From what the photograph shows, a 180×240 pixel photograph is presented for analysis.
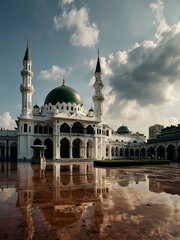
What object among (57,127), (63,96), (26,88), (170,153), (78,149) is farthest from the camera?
(63,96)

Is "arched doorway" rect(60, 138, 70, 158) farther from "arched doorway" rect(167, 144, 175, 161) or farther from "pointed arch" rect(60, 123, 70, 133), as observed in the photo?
"arched doorway" rect(167, 144, 175, 161)

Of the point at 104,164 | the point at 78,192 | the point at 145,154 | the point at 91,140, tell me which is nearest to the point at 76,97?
the point at 91,140

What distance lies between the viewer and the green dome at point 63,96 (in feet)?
199

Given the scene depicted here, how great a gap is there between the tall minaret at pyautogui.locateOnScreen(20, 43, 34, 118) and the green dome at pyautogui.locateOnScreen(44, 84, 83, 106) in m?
9.17

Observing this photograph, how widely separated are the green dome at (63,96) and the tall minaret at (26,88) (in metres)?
9.17

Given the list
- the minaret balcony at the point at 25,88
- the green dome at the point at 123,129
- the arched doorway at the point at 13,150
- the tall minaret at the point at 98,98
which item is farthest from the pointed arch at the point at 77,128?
the green dome at the point at 123,129

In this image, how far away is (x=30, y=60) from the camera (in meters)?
54.5

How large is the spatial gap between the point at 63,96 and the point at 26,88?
12148 mm

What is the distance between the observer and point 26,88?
51844mm

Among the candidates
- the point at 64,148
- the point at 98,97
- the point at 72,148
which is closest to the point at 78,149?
the point at 72,148

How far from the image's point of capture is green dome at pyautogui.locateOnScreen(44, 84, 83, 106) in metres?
60.6

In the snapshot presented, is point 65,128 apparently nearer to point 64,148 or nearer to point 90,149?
point 64,148

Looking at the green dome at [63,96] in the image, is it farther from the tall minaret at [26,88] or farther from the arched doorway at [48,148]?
the arched doorway at [48,148]

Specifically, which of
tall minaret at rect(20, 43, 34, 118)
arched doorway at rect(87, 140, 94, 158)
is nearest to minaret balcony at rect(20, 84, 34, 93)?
tall minaret at rect(20, 43, 34, 118)
